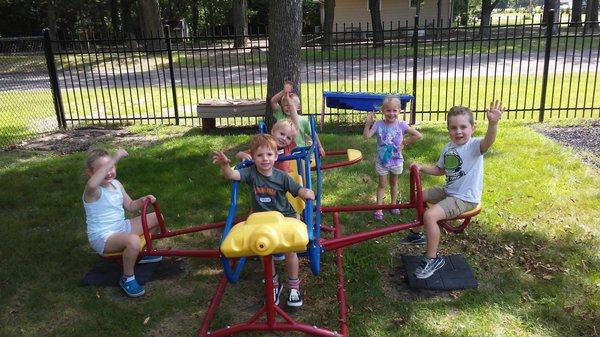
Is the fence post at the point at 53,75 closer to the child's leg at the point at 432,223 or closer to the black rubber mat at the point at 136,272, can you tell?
the black rubber mat at the point at 136,272

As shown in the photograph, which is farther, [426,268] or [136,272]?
[136,272]

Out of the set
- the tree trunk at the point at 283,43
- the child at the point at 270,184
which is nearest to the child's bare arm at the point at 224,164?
the child at the point at 270,184

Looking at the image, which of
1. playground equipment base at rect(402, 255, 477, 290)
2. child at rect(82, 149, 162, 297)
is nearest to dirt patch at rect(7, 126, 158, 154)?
child at rect(82, 149, 162, 297)

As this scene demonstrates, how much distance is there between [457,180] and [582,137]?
475 cm

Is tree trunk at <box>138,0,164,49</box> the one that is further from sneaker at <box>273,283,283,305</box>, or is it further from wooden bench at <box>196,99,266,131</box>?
sneaker at <box>273,283,283,305</box>

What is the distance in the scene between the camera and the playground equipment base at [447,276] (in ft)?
12.8

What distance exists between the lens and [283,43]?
7062mm

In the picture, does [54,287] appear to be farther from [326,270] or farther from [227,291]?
[326,270]

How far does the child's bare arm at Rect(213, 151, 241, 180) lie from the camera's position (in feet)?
11.3

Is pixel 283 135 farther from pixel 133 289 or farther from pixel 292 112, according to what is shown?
pixel 133 289

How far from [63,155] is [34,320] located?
440cm

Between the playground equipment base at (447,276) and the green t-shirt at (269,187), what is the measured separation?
111 cm

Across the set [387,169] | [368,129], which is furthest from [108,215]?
[387,169]

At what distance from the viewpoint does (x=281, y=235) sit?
9.07 ft
